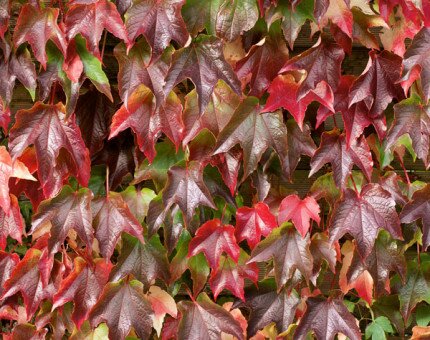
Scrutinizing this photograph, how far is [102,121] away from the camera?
158 centimetres

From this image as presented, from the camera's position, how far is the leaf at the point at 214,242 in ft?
4.92

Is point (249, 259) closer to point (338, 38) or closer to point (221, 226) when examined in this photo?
point (221, 226)

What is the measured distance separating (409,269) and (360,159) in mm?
348

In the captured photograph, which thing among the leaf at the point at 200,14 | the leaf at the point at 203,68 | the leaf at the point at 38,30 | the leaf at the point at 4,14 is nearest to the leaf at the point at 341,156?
the leaf at the point at 203,68

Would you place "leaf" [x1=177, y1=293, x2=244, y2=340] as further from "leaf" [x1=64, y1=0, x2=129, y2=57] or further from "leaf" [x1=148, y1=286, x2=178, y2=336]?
"leaf" [x1=64, y1=0, x2=129, y2=57]

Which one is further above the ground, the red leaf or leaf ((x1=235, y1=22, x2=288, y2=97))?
leaf ((x1=235, y1=22, x2=288, y2=97))

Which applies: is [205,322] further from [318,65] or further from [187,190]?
[318,65]

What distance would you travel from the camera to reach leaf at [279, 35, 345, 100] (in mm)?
1421

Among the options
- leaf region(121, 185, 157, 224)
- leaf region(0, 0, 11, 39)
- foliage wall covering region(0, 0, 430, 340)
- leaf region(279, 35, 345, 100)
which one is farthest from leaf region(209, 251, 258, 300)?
leaf region(0, 0, 11, 39)

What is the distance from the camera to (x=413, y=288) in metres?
1.64

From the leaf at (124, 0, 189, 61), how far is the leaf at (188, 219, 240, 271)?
1.38 ft

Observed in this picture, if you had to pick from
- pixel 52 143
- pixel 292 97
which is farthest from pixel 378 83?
pixel 52 143

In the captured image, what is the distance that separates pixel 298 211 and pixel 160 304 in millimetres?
397


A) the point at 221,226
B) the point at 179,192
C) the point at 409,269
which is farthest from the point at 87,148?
the point at 409,269
